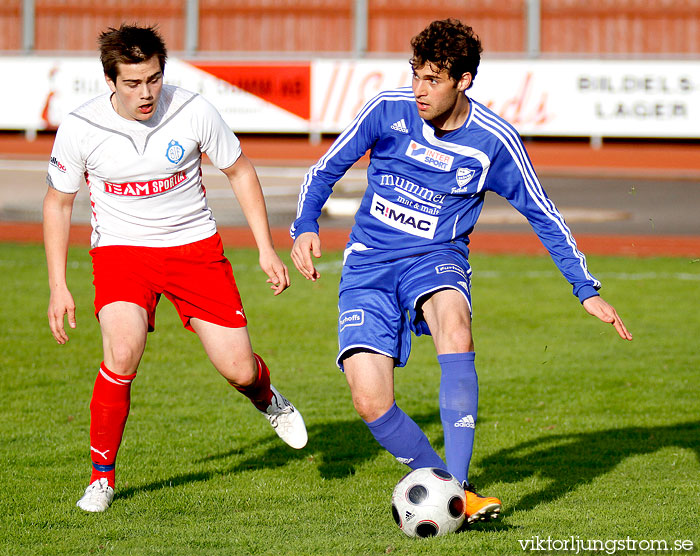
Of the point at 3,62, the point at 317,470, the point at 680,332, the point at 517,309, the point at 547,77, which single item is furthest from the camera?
the point at 3,62

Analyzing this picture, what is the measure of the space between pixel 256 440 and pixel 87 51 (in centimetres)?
2475

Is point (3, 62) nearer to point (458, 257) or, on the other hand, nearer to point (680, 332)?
point (680, 332)

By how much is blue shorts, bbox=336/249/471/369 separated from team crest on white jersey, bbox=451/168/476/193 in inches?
11.5

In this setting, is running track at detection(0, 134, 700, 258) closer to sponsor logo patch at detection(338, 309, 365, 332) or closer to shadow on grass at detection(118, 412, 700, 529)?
shadow on grass at detection(118, 412, 700, 529)

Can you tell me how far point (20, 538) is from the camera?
420 centimetres

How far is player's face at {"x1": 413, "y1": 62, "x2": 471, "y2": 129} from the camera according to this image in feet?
14.2

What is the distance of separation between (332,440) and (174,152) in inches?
86.8

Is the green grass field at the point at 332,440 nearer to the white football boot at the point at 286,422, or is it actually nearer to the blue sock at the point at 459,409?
the white football boot at the point at 286,422

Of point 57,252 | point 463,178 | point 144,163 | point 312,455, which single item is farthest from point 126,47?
point 312,455

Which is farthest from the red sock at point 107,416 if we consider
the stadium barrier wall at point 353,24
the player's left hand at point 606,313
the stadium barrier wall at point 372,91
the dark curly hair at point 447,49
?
the stadium barrier wall at point 353,24

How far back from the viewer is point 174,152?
470cm

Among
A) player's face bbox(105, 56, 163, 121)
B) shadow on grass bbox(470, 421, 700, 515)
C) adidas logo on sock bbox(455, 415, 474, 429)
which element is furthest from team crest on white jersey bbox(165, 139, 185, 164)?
shadow on grass bbox(470, 421, 700, 515)

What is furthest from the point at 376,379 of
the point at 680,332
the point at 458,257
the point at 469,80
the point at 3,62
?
the point at 3,62

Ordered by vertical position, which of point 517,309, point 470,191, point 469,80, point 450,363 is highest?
point 469,80
